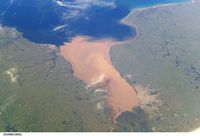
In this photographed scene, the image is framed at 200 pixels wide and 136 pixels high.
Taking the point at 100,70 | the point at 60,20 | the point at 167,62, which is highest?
the point at 60,20

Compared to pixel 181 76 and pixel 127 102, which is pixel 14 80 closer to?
pixel 127 102

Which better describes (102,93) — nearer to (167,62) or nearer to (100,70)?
(100,70)

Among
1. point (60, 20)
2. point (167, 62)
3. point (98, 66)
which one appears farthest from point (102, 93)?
point (60, 20)

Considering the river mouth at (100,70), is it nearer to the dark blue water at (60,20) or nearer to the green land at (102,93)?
the green land at (102,93)

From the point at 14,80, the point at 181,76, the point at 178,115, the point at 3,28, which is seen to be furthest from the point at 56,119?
the point at 3,28

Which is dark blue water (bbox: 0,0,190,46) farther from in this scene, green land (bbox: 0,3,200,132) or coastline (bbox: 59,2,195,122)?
green land (bbox: 0,3,200,132)
